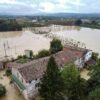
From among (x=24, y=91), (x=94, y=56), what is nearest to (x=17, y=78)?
(x=24, y=91)

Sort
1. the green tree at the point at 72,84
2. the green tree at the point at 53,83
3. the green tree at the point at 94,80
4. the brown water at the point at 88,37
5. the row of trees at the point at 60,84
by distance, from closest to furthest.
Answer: the green tree at the point at 53,83, the row of trees at the point at 60,84, the green tree at the point at 72,84, the green tree at the point at 94,80, the brown water at the point at 88,37

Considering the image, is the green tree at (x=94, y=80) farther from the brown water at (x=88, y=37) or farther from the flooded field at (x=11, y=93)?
the brown water at (x=88, y=37)

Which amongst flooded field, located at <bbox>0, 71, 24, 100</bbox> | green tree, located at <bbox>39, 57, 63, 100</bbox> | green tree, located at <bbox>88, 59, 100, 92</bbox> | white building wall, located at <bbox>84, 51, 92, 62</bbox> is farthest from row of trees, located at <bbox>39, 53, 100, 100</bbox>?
white building wall, located at <bbox>84, 51, 92, 62</bbox>

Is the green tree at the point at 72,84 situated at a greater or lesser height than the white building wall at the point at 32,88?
greater

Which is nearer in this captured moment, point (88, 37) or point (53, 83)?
point (53, 83)

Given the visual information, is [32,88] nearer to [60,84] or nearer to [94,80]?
[60,84]

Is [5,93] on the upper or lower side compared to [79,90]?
lower

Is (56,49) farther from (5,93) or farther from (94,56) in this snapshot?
(5,93)

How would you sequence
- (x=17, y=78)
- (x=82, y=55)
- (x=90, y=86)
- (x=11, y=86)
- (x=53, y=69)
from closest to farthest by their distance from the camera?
(x=53, y=69) < (x=90, y=86) < (x=17, y=78) < (x=11, y=86) < (x=82, y=55)

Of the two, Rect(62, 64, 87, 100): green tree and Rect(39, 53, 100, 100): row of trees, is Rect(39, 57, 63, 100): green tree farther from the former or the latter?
Rect(62, 64, 87, 100): green tree

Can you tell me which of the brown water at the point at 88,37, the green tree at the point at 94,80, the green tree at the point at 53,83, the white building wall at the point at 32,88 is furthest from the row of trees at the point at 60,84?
the brown water at the point at 88,37

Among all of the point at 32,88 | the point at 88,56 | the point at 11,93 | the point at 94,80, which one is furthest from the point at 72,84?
the point at 88,56
